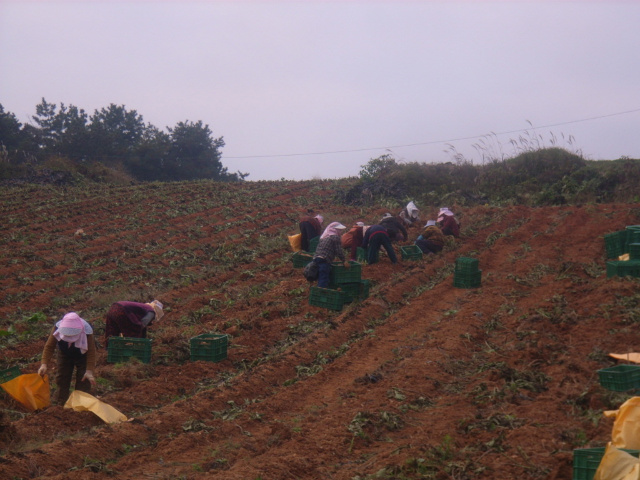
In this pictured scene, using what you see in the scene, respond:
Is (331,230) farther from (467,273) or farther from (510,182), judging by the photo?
(510,182)

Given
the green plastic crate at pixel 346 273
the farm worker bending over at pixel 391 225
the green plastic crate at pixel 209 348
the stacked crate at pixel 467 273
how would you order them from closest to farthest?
the green plastic crate at pixel 209 348
the green plastic crate at pixel 346 273
the stacked crate at pixel 467 273
the farm worker bending over at pixel 391 225

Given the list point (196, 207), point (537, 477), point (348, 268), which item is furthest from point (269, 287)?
point (196, 207)

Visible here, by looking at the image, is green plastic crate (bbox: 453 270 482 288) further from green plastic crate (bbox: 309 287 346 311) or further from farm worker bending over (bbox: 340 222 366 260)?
farm worker bending over (bbox: 340 222 366 260)

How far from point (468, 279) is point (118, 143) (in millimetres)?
41086

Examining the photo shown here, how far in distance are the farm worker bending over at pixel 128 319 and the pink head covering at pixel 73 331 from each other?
48.9 inches

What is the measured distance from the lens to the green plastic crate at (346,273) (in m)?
11.7

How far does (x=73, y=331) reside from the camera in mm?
7949

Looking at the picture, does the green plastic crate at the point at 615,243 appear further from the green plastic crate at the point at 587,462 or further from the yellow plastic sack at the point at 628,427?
the green plastic crate at the point at 587,462

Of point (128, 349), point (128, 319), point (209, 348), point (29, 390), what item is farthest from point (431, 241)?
point (29, 390)

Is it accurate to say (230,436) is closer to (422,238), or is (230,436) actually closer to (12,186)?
(422,238)

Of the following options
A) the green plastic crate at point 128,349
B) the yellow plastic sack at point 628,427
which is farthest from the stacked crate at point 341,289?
the yellow plastic sack at point 628,427

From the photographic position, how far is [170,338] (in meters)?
10.2

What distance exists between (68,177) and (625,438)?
3381 cm

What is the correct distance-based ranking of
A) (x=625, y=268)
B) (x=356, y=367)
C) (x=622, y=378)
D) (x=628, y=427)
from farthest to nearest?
(x=625, y=268), (x=356, y=367), (x=622, y=378), (x=628, y=427)
